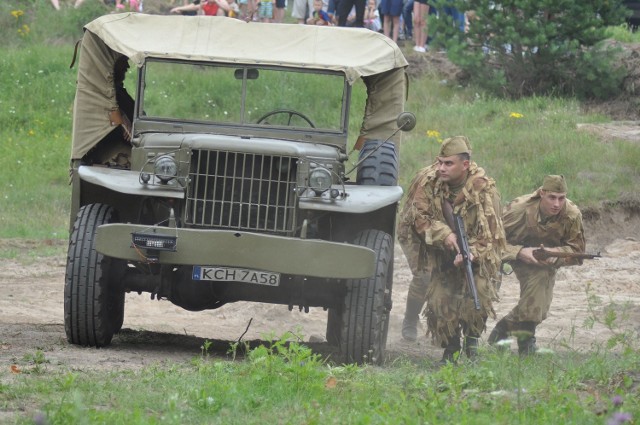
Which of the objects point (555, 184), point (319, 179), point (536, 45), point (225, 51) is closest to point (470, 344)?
point (555, 184)

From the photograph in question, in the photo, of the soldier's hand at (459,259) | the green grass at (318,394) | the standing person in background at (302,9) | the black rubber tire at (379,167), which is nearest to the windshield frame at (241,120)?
the black rubber tire at (379,167)

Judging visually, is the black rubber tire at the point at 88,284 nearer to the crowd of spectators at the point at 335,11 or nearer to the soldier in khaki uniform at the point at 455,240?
the soldier in khaki uniform at the point at 455,240

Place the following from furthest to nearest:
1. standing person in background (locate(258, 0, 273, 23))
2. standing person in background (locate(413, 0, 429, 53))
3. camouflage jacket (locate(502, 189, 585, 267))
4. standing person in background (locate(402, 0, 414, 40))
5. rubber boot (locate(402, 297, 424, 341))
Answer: standing person in background (locate(402, 0, 414, 40)) < standing person in background (locate(413, 0, 429, 53)) < standing person in background (locate(258, 0, 273, 23)) < rubber boot (locate(402, 297, 424, 341)) < camouflage jacket (locate(502, 189, 585, 267))

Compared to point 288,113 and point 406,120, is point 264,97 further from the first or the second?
point 406,120

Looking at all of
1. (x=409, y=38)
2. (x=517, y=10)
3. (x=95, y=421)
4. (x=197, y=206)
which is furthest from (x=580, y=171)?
(x=95, y=421)

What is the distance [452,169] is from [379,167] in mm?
472

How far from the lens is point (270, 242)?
7695mm

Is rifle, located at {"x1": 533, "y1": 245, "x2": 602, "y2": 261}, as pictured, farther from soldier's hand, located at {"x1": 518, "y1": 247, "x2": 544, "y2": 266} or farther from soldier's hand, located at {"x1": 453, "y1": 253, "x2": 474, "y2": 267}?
soldier's hand, located at {"x1": 453, "y1": 253, "x2": 474, "y2": 267}

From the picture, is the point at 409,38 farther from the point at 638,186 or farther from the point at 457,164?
the point at 457,164

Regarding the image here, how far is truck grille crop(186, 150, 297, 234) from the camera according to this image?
8.20m

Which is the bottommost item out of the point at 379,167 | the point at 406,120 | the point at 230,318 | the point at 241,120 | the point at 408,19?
the point at 230,318

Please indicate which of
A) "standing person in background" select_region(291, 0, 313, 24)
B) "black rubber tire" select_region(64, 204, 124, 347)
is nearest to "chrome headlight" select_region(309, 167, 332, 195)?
"black rubber tire" select_region(64, 204, 124, 347)

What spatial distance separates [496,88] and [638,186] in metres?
3.71

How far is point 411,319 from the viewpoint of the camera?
10.7m
